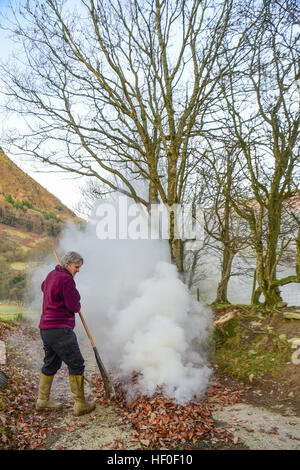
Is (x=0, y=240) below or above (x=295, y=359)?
above

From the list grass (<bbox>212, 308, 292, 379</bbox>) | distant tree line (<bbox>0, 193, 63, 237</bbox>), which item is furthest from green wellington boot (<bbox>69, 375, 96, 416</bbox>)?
distant tree line (<bbox>0, 193, 63, 237</bbox>)

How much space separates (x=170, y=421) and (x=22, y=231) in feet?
49.4

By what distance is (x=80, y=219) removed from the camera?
1775cm

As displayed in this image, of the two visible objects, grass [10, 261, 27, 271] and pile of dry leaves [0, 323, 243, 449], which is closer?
pile of dry leaves [0, 323, 243, 449]

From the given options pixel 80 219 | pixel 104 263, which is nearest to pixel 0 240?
Result: pixel 80 219

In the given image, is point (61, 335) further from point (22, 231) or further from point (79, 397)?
point (22, 231)

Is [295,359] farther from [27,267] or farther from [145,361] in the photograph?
[27,267]

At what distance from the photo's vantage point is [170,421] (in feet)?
11.5

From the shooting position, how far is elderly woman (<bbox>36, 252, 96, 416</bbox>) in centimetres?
409

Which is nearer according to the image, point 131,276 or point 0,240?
point 131,276

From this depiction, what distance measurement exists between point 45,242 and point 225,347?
480 inches

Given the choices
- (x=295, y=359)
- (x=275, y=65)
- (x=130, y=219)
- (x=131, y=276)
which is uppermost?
(x=275, y=65)

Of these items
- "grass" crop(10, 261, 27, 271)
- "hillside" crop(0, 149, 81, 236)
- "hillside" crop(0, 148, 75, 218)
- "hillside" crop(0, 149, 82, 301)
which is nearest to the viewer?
"hillside" crop(0, 148, 75, 218)

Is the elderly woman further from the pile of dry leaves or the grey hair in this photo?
the pile of dry leaves
